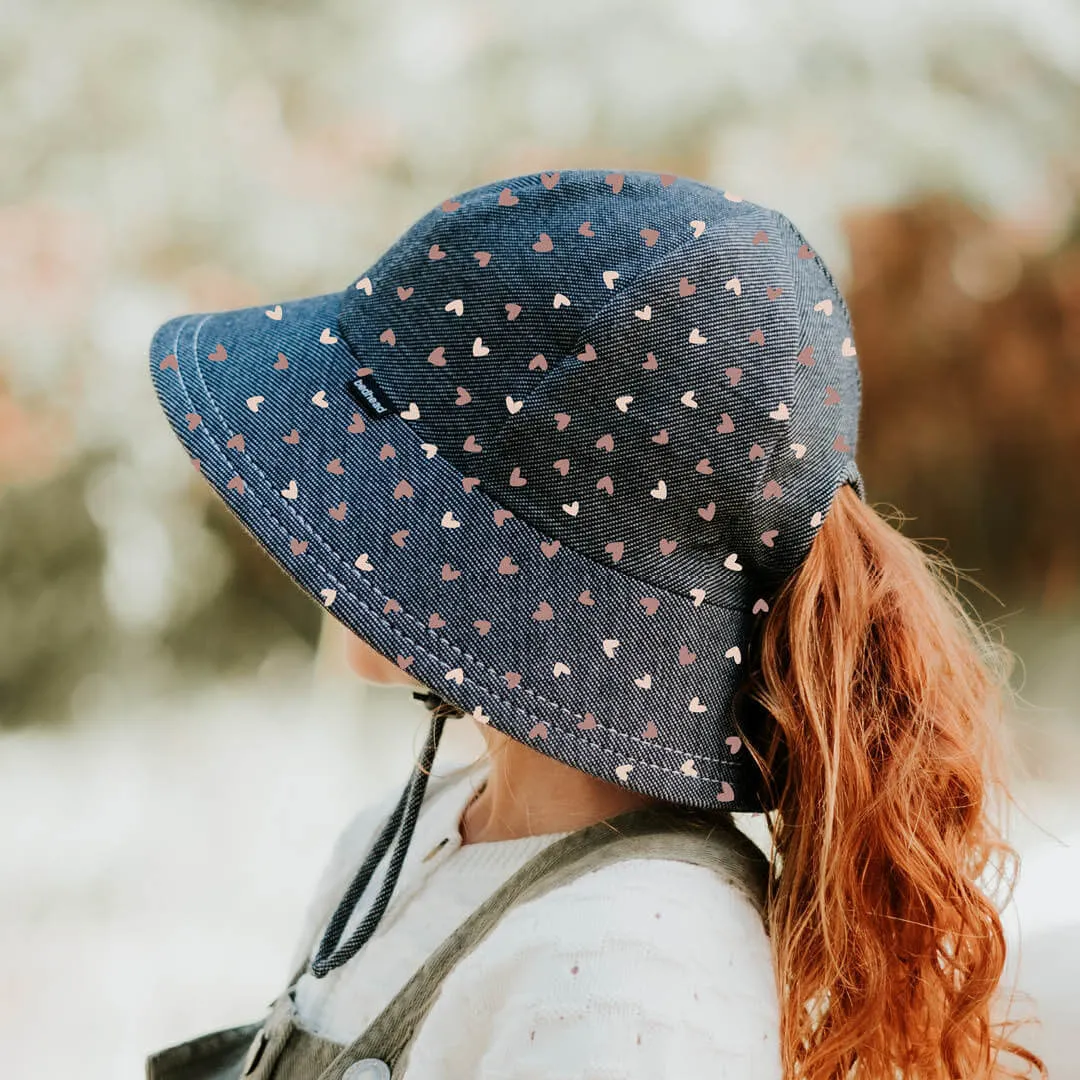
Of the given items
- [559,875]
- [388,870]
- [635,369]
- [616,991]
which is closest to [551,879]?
[559,875]

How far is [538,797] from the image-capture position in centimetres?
75

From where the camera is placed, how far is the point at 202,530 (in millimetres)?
1773

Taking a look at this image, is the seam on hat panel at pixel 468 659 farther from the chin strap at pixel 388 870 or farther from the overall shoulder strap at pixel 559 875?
the chin strap at pixel 388 870

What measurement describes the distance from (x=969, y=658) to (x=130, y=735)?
1484 millimetres

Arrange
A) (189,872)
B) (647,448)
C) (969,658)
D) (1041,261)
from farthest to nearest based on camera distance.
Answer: (189,872), (1041,261), (969,658), (647,448)

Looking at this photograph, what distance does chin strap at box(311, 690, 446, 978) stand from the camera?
784mm

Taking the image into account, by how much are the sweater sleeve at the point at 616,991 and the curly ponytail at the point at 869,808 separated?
0.22 ft

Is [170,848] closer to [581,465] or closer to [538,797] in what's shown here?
[538,797]

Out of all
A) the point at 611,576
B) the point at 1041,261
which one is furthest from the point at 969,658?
the point at 1041,261

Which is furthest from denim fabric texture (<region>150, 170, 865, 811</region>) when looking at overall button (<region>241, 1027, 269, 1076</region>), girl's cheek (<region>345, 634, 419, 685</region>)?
overall button (<region>241, 1027, 269, 1076</region>)

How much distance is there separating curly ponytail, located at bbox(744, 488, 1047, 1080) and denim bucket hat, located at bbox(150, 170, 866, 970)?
1.3 inches

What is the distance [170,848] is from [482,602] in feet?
4.47

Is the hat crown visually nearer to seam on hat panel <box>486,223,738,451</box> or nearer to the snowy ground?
seam on hat panel <box>486,223,738,451</box>

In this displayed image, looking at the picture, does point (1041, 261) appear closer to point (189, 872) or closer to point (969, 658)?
point (969, 658)
